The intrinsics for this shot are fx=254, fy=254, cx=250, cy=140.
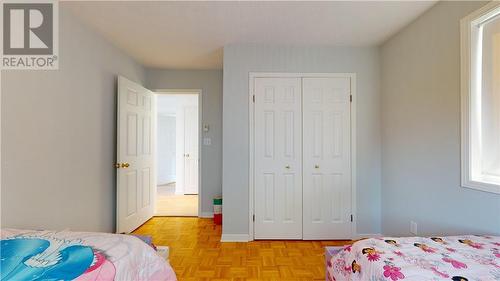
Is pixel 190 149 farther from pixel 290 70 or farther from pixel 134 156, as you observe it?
pixel 290 70

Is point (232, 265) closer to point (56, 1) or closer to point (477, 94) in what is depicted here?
point (477, 94)

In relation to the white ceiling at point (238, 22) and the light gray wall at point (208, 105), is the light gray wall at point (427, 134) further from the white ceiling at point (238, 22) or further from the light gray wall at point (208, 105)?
the light gray wall at point (208, 105)

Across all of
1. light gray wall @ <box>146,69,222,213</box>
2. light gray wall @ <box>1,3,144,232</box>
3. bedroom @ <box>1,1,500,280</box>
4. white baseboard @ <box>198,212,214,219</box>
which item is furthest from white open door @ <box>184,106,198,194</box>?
light gray wall @ <box>1,3,144,232</box>

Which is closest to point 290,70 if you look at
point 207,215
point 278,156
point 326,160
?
point 278,156

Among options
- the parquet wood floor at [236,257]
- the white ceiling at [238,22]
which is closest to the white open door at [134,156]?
the parquet wood floor at [236,257]

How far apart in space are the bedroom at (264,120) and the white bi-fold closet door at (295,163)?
0.09 feet

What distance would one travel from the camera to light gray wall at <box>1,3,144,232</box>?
175 centimetres

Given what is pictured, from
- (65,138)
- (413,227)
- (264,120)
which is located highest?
(264,120)

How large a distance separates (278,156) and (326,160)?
57 cm

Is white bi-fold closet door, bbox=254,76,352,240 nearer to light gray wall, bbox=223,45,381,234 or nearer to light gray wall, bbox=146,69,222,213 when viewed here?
light gray wall, bbox=223,45,381,234

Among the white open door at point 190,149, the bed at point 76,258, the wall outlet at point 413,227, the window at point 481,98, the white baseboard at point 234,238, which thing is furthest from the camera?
the white open door at point 190,149

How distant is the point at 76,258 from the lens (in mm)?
1061

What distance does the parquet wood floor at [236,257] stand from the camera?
217 centimetres

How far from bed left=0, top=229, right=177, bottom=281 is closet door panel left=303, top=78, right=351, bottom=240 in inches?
78.6
